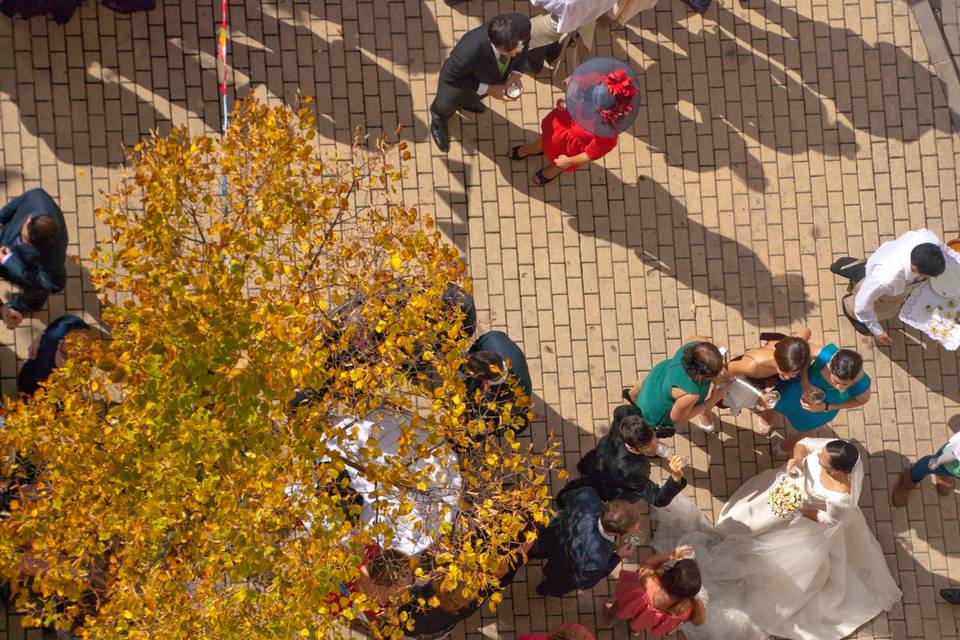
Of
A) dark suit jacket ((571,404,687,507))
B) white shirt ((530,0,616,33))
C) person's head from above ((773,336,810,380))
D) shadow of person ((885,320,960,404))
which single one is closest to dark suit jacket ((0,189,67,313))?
white shirt ((530,0,616,33))

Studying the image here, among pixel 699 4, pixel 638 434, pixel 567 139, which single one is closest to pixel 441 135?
pixel 567 139

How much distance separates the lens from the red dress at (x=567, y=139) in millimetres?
8508

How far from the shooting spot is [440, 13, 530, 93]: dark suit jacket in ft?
27.3

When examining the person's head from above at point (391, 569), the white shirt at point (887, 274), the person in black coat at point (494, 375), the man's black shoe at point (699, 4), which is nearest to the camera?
the person's head from above at point (391, 569)

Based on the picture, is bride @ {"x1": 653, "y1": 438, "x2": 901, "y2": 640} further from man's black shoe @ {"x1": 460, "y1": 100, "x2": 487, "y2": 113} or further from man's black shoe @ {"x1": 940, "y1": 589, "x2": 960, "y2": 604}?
man's black shoe @ {"x1": 460, "y1": 100, "x2": 487, "y2": 113}

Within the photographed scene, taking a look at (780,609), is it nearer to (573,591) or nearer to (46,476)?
(573,591)

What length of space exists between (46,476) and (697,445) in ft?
18.3

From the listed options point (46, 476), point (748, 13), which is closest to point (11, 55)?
point (46, 476)

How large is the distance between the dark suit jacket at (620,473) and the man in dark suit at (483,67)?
2982 mm

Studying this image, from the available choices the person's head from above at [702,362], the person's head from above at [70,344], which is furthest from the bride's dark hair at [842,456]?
the person's head from above at [70,344]

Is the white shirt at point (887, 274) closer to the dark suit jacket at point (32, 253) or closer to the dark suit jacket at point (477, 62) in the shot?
the dark suit jacket at point (477, 62)

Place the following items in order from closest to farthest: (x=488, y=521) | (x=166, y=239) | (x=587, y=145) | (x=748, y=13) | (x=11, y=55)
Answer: (x=166, y=239) < (x=488, y=521) < (x=587, y=145) < (x=11, y=55) < (x=748, y=13)

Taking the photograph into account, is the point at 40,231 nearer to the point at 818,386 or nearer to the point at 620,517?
the point at 620,517

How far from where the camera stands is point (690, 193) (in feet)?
31.4
